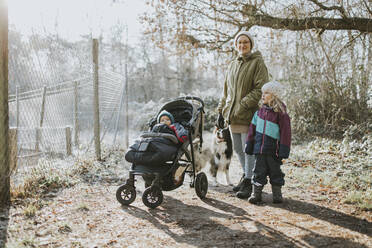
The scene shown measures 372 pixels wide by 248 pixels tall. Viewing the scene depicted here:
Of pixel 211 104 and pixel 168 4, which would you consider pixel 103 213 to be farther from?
pixel 211 104

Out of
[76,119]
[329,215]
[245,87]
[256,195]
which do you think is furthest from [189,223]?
[76,119]

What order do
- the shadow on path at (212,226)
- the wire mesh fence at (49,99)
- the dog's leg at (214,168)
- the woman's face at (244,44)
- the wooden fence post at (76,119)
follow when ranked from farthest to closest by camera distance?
the wooden fence post at (76,119)
the dog's leg at (214,168)
the wire mesh fence at (49,99)
the woman's face at (244,44)
the shadow on path at (212,226)

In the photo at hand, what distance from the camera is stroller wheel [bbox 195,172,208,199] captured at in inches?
165

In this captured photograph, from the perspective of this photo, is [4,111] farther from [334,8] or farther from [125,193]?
[334,8]

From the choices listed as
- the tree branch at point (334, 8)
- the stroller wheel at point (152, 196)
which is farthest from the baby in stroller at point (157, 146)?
the tree branch at point (334, 8)

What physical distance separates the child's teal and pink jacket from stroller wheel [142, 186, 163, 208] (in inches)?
50.1

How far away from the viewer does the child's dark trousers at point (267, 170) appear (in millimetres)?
3949

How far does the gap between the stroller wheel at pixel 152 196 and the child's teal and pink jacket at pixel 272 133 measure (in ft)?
4.17

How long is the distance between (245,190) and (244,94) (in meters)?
1.28

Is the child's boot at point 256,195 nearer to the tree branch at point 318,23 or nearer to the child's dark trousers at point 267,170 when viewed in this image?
the child's dark trousers at point 267,170

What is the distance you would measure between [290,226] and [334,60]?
A: 6.14 metres

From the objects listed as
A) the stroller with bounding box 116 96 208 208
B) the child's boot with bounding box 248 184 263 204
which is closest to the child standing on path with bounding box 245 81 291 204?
the child's boot with bounding box 248 184 263 204

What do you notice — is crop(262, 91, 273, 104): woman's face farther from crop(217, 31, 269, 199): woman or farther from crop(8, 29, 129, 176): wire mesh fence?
crop(8, 29, 129, 176): wire mesh fence

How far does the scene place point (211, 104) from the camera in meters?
14.2
